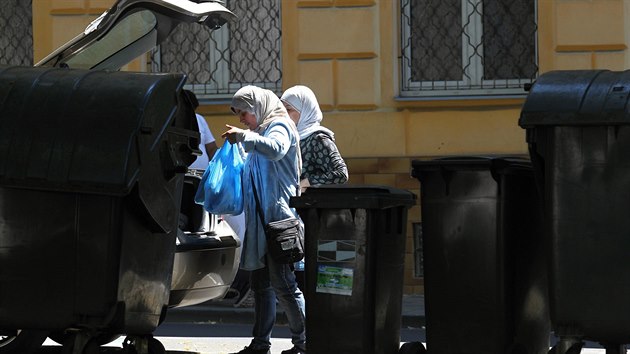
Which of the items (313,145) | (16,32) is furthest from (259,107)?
(16,32)

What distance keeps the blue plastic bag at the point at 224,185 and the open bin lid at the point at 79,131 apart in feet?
4.12

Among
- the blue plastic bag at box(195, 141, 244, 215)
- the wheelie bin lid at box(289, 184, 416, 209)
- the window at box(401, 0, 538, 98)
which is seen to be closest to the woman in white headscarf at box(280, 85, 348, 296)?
the blue plastic bag at box(195, 141, 244, 215)

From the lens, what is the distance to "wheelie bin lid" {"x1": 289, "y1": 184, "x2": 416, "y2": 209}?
8719 mm

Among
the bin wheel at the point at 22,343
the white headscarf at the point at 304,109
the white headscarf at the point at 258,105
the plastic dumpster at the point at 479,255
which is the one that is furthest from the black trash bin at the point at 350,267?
the bin wheel at the point at 22,343

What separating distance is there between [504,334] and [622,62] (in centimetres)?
654

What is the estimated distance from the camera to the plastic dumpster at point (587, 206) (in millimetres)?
8242

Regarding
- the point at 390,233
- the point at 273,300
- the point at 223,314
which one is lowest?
the point at 223,314

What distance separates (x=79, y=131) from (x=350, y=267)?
5.14 feet

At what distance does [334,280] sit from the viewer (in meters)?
8.76

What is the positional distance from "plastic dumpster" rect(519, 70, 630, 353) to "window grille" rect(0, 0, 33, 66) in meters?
8.29

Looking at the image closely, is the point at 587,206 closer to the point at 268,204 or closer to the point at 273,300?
the point at 268,204

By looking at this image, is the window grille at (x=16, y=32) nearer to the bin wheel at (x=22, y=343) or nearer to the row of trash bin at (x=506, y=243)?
the bin wheel at (x=22, y=343)

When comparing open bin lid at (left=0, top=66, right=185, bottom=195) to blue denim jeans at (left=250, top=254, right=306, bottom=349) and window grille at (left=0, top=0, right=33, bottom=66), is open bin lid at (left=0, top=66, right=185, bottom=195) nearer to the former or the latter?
blue denim jeans at (left=250, top=254, right=306, bottom=349)

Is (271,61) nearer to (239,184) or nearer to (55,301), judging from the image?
(239,184)
